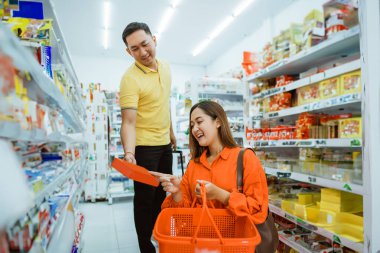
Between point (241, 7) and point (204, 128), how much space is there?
5586mm

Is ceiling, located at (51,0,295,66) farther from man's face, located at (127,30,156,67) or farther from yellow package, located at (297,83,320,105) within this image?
man's face, located at (127,30,156,67)

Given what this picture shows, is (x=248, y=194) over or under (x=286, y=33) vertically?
under

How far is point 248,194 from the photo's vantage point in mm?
1378

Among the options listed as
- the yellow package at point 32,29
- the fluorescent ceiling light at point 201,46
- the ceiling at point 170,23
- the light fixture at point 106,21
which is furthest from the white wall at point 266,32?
the yellow package at point 32,29

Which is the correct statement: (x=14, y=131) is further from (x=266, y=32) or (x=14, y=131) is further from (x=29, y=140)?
(x=266, y=32)

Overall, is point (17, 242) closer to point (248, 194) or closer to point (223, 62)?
point (248, 194)

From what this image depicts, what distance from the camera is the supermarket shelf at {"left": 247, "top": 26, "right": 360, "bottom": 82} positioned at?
1.74 meters

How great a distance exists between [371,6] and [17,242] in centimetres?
190

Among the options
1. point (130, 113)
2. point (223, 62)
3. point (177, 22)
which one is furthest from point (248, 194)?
point (223, 62)

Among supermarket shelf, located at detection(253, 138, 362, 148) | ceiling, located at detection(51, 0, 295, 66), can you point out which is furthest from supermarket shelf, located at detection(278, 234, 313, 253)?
ceiling, located at detection(51, 0, 295, 66)

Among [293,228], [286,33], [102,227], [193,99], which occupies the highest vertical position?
[286,33]

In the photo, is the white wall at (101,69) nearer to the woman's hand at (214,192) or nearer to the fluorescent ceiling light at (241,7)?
the fluorescent ceiling light at (241,7)

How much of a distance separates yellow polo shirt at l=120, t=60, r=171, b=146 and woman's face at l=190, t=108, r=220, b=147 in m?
0.49

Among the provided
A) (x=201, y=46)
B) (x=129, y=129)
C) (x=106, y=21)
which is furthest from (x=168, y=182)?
(x=201, y=46)
